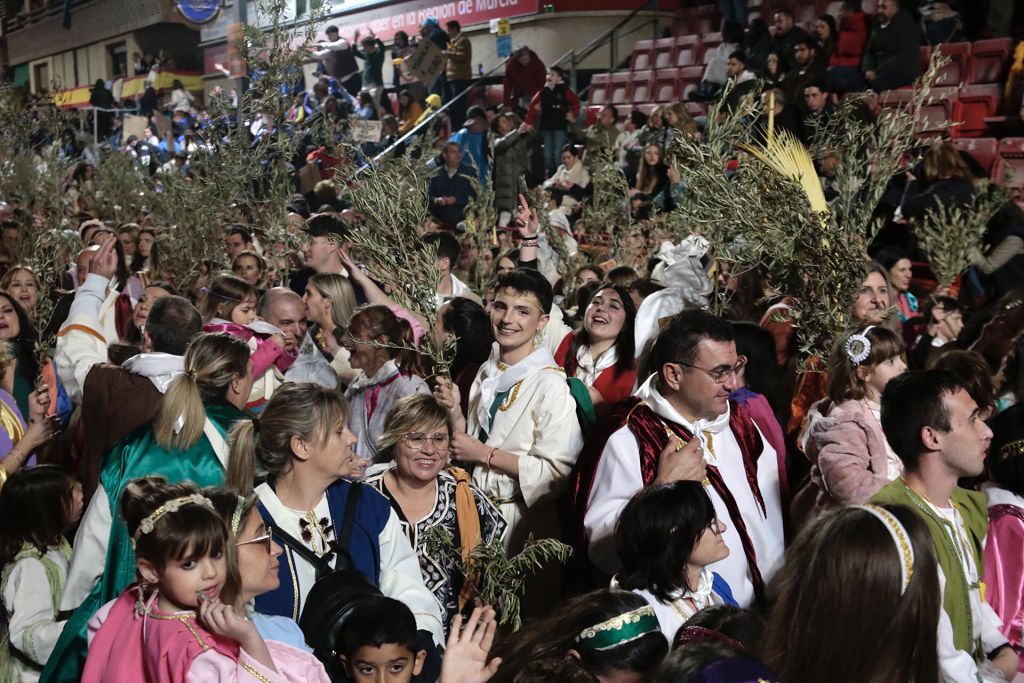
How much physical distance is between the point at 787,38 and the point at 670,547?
11204 millimetres

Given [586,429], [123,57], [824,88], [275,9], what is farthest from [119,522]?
[123,57]

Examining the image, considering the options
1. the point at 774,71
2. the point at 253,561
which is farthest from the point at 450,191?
the point at 253,561

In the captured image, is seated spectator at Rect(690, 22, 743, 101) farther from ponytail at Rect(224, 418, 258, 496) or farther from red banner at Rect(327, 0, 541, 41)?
ponytail at Rect(224, 418, 258, 496)

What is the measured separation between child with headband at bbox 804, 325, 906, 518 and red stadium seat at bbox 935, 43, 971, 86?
8953 mm

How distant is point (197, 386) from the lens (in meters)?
4.29

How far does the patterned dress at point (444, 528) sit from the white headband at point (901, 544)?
1.60 metres

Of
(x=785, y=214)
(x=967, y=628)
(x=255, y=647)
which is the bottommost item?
(x=967, y=628)

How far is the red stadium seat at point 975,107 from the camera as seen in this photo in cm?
1188

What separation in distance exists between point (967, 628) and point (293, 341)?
4.15 metres

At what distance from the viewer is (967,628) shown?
3264 mm

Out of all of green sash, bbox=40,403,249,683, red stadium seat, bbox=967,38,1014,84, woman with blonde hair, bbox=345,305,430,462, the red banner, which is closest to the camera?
green sash, bbox=40,403,249,683

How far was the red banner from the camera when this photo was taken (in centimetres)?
2083

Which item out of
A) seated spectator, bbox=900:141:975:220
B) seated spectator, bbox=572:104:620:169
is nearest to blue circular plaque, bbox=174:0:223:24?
seated spectator, bbox=572:104:620:169

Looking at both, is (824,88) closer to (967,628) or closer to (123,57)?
(967,628)
